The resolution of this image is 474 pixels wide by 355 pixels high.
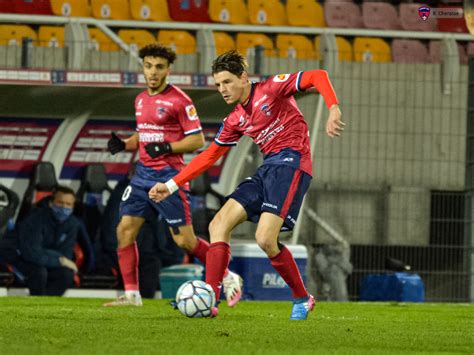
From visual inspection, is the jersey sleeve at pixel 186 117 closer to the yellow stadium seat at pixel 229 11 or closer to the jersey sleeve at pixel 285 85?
the jersey sleeve at pixel 285 85

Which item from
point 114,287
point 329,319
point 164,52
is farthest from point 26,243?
point 329,319

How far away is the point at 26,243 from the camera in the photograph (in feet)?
40.6

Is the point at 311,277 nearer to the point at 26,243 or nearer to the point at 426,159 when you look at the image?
the point at 426,159

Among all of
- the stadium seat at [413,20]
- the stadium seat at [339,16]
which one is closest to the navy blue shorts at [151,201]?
the stadium seat at [339,16]

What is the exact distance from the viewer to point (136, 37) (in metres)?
17.4

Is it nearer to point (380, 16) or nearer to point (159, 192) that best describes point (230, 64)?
point (159, 192)

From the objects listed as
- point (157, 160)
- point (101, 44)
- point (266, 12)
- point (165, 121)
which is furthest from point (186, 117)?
point (266, 12)

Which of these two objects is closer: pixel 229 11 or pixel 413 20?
pixel 229 11

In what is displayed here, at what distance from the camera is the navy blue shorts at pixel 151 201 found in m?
10.2

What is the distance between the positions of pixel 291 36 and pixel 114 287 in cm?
660

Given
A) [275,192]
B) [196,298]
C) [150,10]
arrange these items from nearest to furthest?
[196,298], [275,192], [150,10]

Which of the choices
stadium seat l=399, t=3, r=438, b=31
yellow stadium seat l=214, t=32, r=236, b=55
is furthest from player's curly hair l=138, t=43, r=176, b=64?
stadium seat l=399, t=3, r=438, b=31

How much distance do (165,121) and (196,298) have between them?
2722 millimetres

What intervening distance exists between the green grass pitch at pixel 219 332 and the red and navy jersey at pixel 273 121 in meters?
1.14
